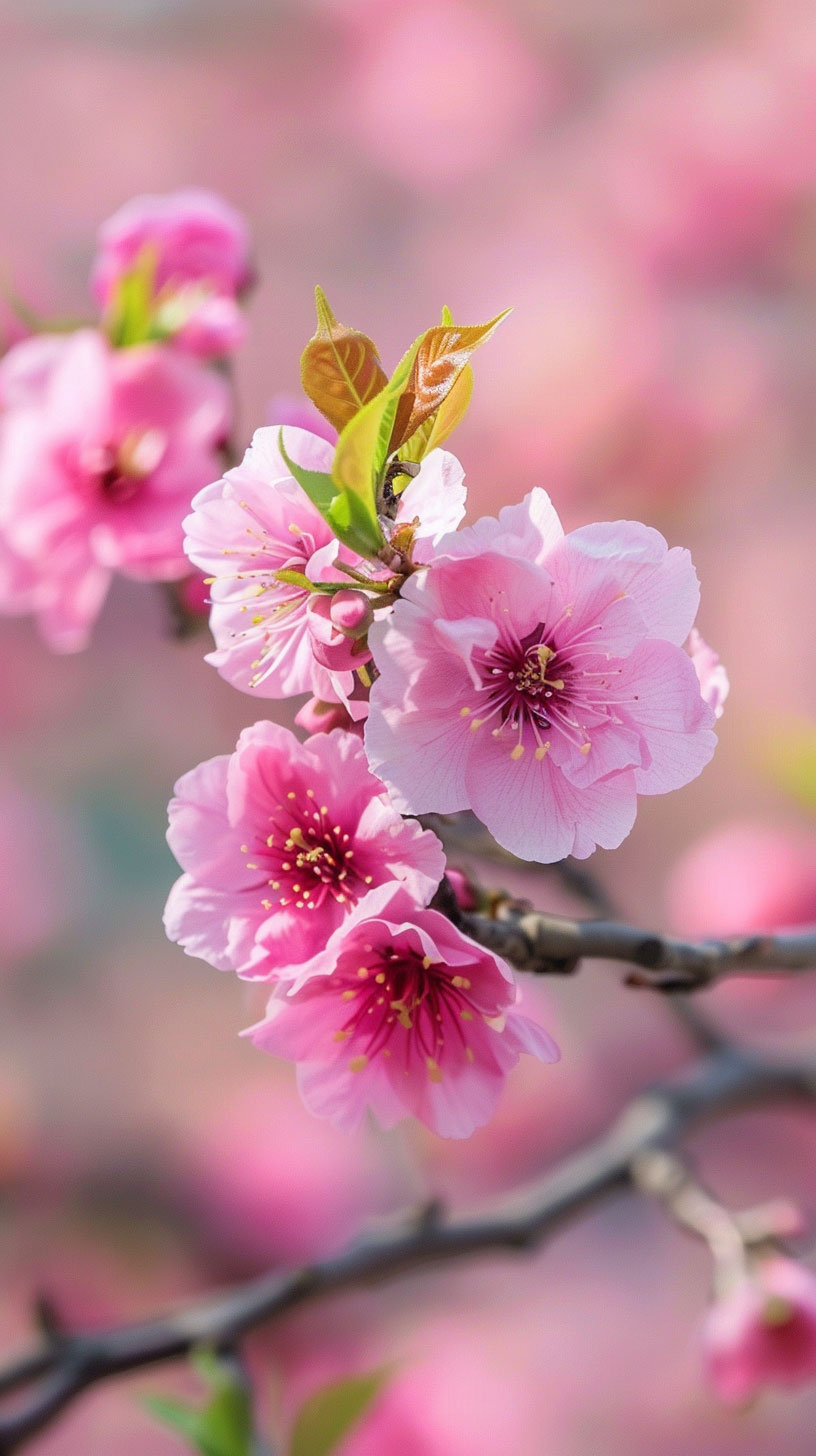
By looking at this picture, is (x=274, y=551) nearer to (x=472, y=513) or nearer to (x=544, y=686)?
(x=544, y=686)

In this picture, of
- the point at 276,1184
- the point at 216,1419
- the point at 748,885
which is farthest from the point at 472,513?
the point at 216,1419

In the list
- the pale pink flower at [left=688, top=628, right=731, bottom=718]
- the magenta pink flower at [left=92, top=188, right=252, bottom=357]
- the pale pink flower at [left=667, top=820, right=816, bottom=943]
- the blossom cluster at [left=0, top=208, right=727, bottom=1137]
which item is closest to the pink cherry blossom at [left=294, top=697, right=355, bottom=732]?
the blossom cluster at [left=0, top=208, right=727, bottom=1137]

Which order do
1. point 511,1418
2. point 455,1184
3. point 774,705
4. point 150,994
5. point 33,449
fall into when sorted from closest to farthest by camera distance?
point 33,449, point 511,1418, point 455,1184, point 150,994, point 774,705

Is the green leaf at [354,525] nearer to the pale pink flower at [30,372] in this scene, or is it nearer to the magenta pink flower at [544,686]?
the magenta pink flower at [544,686]

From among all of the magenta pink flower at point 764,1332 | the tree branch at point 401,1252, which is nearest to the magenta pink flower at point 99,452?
the tree branch at point 401,1252

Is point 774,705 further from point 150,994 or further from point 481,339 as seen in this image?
point 481,339

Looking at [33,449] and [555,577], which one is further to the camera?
[33,449]

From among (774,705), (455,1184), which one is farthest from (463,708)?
(774,705)
